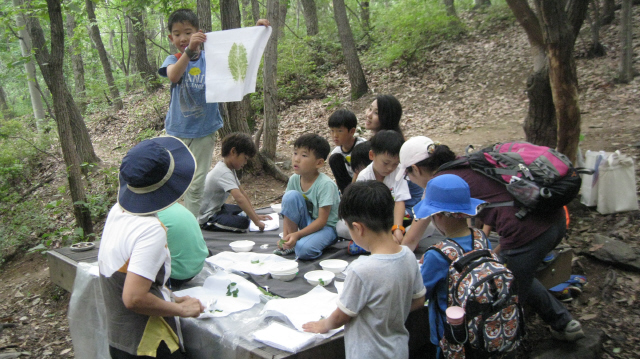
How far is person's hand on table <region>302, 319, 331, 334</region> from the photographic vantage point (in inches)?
79.7

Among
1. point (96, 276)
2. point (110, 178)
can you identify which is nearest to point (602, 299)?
point (96, 276)

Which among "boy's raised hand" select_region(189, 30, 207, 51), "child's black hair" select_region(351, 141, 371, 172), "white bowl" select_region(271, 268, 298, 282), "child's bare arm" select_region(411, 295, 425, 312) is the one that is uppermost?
"boy's raised hand" select_region(189, 30, 207, 51)

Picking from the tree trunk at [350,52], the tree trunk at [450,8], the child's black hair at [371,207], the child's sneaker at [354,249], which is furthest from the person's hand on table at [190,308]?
the tree trunk at [450,8]

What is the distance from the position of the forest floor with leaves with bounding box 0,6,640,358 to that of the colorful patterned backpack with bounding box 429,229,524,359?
1329 mm

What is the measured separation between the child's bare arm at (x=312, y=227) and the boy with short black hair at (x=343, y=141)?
847 millimetres

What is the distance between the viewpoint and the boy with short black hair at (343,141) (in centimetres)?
405

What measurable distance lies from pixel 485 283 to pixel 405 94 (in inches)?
334

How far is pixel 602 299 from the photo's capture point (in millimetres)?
3432

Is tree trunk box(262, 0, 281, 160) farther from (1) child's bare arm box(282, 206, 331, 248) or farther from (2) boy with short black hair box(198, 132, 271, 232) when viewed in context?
(1) child's bare arm box(282, 206, 331, 248)

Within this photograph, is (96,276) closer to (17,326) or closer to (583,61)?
(17,326)

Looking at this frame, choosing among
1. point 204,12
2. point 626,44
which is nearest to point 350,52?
point 204,12

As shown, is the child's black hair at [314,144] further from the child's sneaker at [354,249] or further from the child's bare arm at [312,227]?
the child's sneaker at [354,249]

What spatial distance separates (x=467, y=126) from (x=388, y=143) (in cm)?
516

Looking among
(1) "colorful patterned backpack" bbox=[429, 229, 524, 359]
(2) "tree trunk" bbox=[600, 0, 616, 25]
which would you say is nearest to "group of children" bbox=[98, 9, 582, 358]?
(1) "colorful patterned backpack" bbox=[429, 229, 524, 359]
